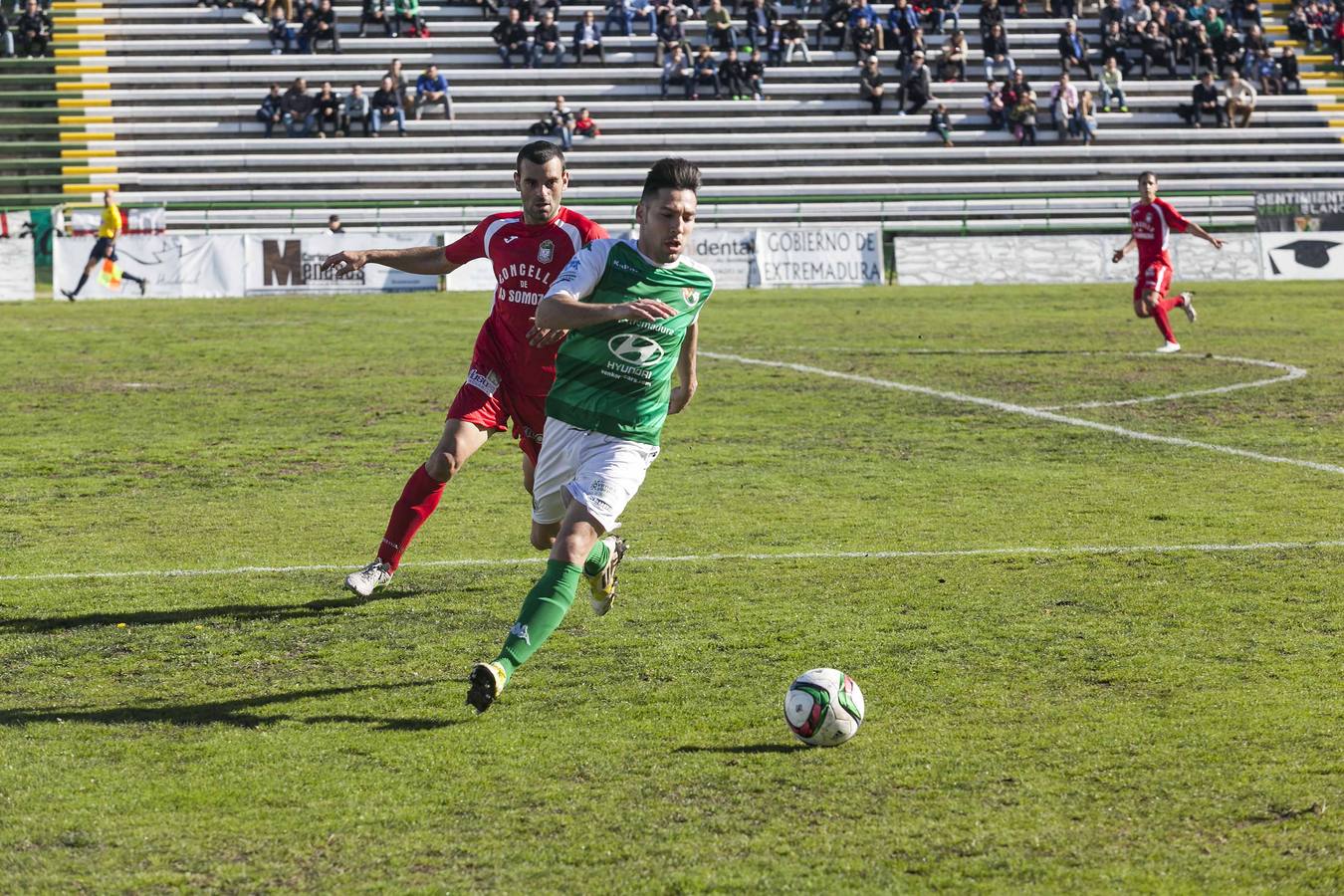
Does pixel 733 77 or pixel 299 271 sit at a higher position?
pixel 733 77

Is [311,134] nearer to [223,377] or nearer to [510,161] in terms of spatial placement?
[510,161]

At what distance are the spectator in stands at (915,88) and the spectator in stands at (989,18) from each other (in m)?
2.32

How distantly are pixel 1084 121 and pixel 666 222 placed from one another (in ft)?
126

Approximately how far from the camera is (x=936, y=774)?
16.3ft

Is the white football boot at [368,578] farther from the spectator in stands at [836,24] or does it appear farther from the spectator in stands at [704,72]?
the spectator in stands at [836,24]

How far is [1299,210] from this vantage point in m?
35.5

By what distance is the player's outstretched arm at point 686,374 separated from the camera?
21.8ft

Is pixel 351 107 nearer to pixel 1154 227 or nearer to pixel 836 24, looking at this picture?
pixel 836 24

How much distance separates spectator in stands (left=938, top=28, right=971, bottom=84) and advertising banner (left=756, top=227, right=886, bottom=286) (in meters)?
11.8

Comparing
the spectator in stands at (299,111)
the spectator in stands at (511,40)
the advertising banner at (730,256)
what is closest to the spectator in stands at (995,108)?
the spectator in stands at (511,40)

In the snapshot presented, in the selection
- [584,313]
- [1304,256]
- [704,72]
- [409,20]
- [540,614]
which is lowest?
[1304,256]

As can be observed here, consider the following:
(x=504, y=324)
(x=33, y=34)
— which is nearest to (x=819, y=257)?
(x=33, y=34)

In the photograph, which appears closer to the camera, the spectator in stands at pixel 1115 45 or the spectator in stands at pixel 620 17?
the spectator in stands at pixel 620 17

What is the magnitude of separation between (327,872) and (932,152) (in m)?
39.2
